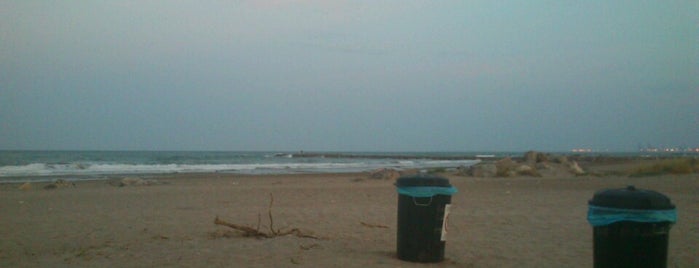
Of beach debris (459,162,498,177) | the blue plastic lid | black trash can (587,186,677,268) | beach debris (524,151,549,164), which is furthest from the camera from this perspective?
beach debris (524,151,549,164)

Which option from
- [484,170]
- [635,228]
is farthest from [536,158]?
[635,228]

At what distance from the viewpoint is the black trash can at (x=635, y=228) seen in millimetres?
4117

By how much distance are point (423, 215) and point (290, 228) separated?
375 cm

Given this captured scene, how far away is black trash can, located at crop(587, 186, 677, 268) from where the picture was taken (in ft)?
13.5

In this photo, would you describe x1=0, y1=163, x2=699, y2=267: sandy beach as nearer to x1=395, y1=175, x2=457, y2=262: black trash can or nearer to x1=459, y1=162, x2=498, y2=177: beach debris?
x1=395, y1=175, x2=457, y2=262: black trash can

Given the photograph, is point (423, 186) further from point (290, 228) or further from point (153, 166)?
point (153, 166)

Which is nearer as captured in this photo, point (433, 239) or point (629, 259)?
point (629, 259)

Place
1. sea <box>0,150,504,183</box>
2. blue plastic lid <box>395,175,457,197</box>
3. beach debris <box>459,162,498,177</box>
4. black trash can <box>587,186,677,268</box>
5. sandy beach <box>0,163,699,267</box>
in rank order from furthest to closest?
sea <box>0,150,504,183</box> < beach debris <box>459,162,498,177</box> < sandy beach <box>0,163,699,267</box> < blue plastic lid <box>395,175,457,197</box> < black trash can <box>587,186,677,268</box>

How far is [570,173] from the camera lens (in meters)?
27.6

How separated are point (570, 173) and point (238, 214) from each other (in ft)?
68.8

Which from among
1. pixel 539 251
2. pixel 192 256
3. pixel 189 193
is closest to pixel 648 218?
pixel 539 251

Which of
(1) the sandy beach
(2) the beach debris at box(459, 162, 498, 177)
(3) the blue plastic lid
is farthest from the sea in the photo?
(3) the blue plastic lid

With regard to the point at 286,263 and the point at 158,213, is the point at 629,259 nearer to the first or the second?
the point at 286,263

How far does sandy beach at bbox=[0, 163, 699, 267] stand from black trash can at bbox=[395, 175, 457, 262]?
0.18 meters
